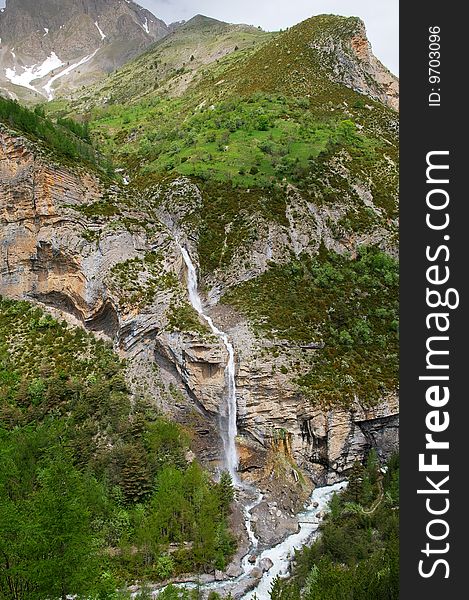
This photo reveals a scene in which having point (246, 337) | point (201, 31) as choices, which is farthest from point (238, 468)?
point (201, 31)

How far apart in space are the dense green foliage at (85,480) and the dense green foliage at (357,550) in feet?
16.7

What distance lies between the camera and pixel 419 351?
7715 mm

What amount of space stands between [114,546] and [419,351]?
2166 centimetres

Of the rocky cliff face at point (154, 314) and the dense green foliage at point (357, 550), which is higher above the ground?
the rocky cliff face at point (154, 314)

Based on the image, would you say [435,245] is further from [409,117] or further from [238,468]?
[238,468]

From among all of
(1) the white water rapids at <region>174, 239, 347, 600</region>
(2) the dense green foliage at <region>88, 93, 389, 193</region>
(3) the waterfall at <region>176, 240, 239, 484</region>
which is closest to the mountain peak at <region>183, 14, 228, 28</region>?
(2) the dense green foliage at <region>88, 93, 389, 193</region>

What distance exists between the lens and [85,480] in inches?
972

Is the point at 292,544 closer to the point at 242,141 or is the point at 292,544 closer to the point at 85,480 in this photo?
the point at 85,480

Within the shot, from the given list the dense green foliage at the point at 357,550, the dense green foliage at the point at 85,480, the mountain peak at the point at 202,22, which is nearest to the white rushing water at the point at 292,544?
the dense green foliage at the point at 357,550

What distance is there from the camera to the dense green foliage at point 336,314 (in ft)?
111

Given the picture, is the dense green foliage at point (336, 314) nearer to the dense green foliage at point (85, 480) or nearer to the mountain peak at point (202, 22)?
the dense green foliage at point (85, 480)

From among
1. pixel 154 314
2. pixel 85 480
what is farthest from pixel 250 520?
pixel 154 314

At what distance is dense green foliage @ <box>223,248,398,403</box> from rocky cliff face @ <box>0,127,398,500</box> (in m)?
1.39

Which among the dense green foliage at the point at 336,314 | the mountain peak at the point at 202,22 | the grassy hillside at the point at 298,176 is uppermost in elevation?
the mountain peak at the point at 202,22
